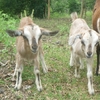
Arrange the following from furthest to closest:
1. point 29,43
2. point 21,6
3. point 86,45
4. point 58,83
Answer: point 21,6 < point 58,83 < point 86,45 < point 29,43

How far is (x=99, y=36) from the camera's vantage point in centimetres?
552

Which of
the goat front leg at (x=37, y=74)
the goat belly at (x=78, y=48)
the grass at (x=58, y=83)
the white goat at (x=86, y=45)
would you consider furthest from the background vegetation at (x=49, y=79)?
the goat belly at (x=78, y=48)

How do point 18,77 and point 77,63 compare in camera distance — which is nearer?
point 18,77

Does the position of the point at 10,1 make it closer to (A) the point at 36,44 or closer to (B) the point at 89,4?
(B) the point at 89,4

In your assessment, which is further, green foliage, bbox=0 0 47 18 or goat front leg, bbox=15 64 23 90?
green foliage, bbox=0 0 47 18

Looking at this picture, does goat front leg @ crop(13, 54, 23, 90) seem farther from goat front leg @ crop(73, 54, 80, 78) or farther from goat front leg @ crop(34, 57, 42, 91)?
goat front leg @ crop(73, 54, 80, 78)

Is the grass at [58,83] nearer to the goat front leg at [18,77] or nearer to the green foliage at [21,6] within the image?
the goat front leg at [18,77]

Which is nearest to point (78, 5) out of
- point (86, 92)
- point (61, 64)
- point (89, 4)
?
point (89, 4)

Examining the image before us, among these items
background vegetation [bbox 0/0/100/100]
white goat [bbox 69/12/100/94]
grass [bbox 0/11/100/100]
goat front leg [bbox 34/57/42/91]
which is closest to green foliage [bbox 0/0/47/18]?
background vegetation [bbox 0/0/100/100]

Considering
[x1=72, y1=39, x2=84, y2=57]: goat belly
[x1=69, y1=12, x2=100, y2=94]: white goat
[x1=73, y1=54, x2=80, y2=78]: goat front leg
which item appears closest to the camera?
[x1=69, y1=12, x2=100, y2=94]: white goat

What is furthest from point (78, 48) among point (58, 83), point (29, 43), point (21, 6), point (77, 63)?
point (21, 6)

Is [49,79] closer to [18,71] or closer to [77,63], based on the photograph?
[77,63]

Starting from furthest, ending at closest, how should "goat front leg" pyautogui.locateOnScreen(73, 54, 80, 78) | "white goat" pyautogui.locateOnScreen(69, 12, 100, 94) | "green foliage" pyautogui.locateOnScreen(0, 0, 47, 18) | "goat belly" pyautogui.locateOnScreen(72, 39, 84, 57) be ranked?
"green foliage" pyautogui.locateOnScreen(0, 0, 47, 18)
"goat front leg" pyautogui.locateOnScreen(73, 54, 80, 78)
"goat belly" pyautogui.locateOnScreen(72, 39, 84, 57)
"white goat" pyautogui.locateOnScreen(69, 12, 100, 94)

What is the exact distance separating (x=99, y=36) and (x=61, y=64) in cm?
224
